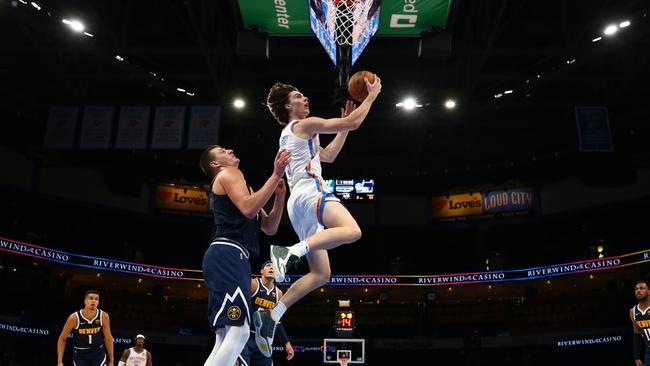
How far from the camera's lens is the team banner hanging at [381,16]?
12.2 m

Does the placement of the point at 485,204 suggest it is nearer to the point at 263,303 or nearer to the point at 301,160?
the point at 263,303

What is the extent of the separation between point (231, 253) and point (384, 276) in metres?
21.1

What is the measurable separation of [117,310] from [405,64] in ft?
54.1

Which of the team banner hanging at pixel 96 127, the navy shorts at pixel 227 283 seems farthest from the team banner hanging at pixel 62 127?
the navy shorts at pixel 227 283

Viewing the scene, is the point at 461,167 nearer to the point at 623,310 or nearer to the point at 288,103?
the point at 623,310

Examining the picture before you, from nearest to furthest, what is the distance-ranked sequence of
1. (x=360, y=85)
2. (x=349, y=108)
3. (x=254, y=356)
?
(x=360, y=85), (x=349, y=108), (x=254, y=356)

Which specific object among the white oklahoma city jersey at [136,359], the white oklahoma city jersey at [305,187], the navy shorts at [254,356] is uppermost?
the white oklahoma city jersey at [305,187]

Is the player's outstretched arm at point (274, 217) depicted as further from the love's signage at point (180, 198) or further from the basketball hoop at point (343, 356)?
the love's signage at point (180, 198)

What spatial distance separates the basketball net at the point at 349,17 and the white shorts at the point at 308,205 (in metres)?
4.00

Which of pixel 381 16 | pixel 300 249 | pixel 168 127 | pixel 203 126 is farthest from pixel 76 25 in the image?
pixel 300 249

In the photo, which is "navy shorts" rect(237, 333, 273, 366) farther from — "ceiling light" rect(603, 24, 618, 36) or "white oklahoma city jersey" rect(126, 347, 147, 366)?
"ceiling light" rect(603, 24, 618, 36)

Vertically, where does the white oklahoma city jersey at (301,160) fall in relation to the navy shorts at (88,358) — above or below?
above

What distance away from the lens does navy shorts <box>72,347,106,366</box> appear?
8.91 metres

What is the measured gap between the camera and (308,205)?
17.8 ft
